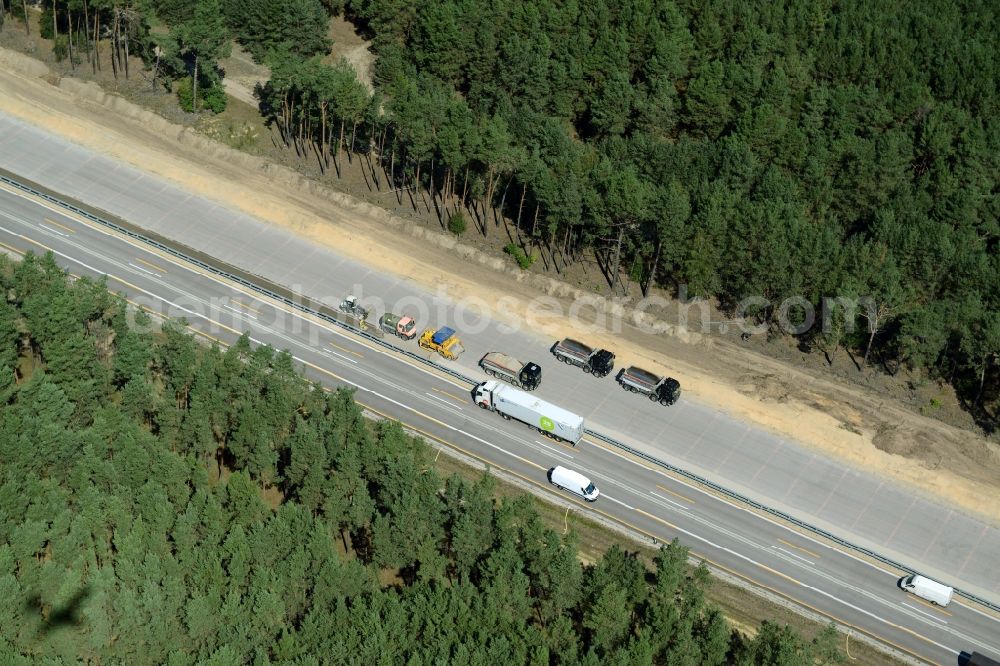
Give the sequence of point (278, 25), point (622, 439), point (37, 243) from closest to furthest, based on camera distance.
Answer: point (622, 439) → point (37, 243) → point (278, 25)

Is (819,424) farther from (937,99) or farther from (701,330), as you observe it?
(937,99)

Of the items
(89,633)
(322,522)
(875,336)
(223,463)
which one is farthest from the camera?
(875,336)

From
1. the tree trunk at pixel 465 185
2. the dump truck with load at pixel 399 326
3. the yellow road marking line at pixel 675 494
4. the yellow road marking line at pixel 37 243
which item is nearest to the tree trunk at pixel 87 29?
the yellow road marking line at pixel 37 243

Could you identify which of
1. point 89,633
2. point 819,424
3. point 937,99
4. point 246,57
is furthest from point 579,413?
point 246,57

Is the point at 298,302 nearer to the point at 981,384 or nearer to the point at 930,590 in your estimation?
the point at 930,590

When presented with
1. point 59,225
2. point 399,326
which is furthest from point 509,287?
point 59,225

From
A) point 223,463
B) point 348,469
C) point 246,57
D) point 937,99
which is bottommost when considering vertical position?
point 223,463

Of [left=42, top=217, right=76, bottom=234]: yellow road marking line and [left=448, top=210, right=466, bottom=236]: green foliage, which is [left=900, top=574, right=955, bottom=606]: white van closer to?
[left=448, top=210, right=466, bottom=236]: green foliage
